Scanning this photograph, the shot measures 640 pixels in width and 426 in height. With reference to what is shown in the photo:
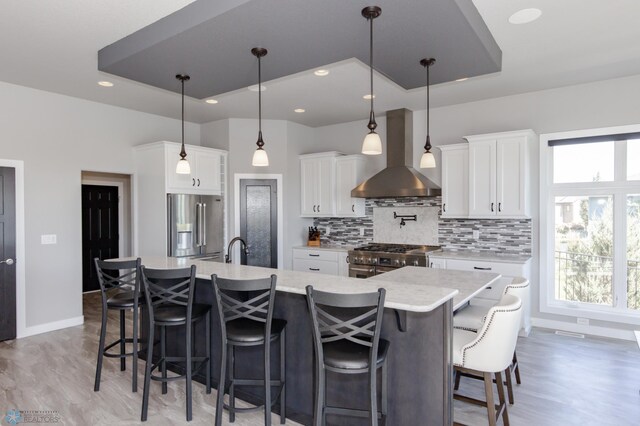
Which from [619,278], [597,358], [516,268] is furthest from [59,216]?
[619,278]

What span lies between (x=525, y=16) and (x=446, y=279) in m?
2.10

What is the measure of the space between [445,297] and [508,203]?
3014 mm

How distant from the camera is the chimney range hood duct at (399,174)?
5.05m

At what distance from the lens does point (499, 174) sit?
480cm

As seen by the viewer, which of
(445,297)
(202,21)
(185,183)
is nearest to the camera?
(445,297)

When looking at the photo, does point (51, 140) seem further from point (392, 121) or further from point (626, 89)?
point (626, 89)

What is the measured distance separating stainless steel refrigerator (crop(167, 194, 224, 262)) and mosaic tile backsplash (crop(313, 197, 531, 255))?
189 centimetres

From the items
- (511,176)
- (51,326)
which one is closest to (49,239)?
(51,326)

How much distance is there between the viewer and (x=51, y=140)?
4.85m

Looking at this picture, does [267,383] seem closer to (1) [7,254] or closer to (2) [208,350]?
(2) [208,350]

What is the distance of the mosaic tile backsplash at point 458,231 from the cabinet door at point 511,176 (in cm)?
38

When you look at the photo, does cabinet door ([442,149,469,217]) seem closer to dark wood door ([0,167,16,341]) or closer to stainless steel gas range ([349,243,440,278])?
stainless steel gas range ([349,243,440,278])

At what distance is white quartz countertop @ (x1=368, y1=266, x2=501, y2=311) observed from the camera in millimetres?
2938

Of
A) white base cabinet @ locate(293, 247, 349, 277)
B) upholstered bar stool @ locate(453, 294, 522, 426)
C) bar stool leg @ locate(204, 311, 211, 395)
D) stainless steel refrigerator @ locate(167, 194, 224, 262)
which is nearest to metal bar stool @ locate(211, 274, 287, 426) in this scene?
bar stool leg @ locate(204, 311, 211, 395)
